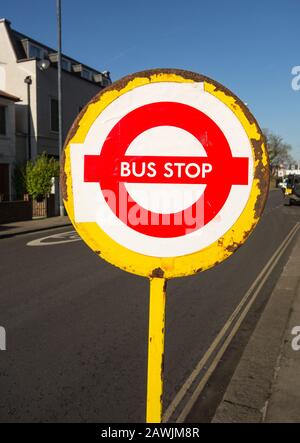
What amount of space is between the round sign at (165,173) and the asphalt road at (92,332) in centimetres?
209

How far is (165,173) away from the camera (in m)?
1.23

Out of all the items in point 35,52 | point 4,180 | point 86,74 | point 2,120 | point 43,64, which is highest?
point 86,74

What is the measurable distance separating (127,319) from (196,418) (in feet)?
7.30

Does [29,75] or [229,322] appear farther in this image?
[29,75]

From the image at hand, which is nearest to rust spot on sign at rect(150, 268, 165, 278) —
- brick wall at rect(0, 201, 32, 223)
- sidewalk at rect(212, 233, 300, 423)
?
sidewalk at rect(212, 233, 300, 423)

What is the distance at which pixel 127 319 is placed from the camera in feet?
16.2

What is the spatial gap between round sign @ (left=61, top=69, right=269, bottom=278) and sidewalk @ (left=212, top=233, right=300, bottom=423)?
198 cm

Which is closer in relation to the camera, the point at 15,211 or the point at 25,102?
the point at 15,211

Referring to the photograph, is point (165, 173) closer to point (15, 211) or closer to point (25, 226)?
point (25, 226)

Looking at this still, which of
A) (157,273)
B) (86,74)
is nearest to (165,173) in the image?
(157,273)

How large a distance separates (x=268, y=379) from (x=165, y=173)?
268 cm

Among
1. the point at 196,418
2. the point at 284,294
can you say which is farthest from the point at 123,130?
the point at 284,294

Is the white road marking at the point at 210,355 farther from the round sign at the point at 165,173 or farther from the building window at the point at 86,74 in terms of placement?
the building window at the point at 86,74

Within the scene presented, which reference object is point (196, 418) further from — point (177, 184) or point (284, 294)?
point (284, 294)
